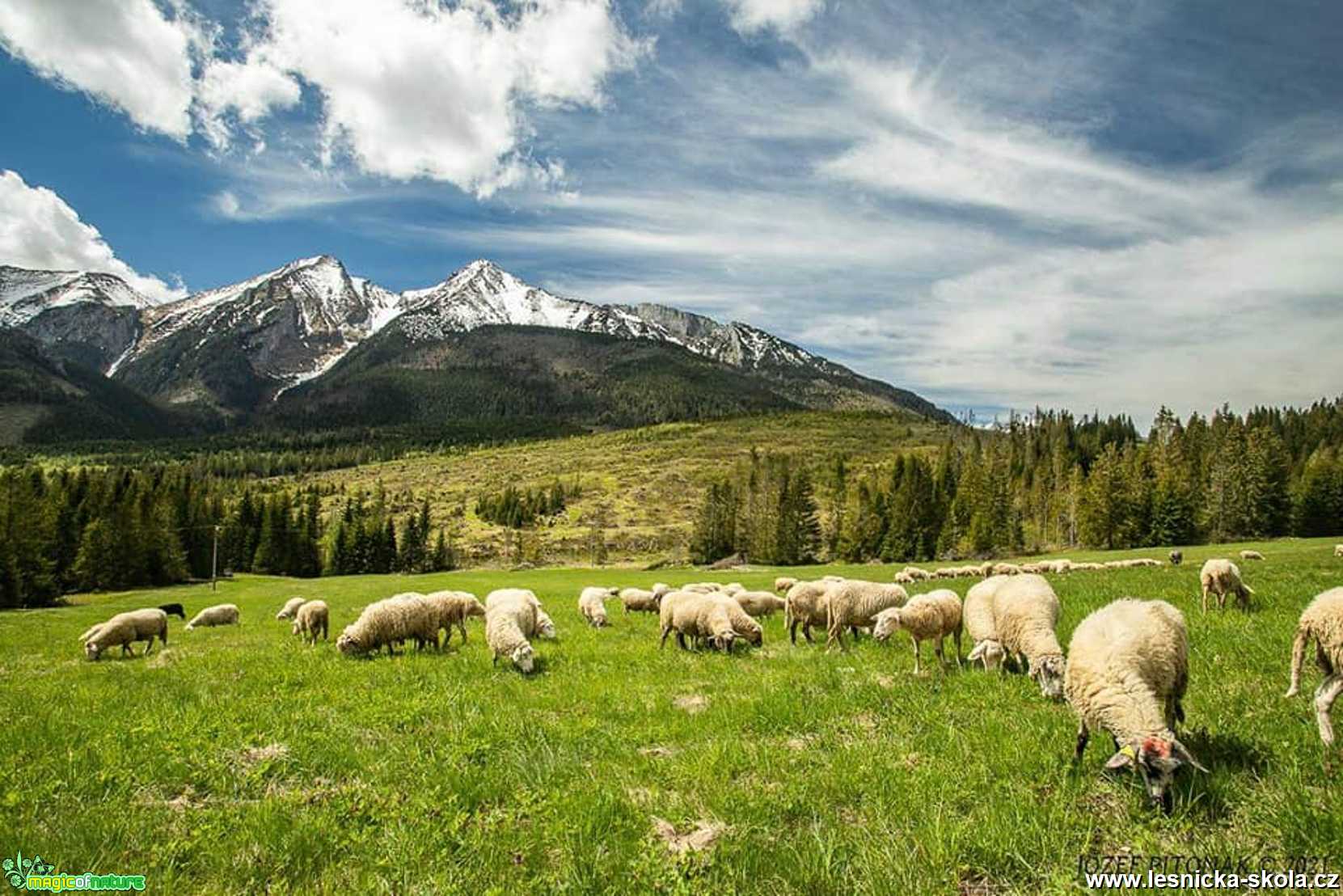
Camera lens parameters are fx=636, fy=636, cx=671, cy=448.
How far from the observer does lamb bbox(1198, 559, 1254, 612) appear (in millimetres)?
20719

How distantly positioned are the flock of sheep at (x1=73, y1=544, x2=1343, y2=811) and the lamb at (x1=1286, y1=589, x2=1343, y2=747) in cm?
2

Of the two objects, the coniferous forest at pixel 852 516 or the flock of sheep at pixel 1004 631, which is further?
the coniferous forest at pixel 852 516

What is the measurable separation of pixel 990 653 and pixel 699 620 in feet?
28.3

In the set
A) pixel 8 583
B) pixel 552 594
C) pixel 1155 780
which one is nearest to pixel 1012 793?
pixel 1155 780

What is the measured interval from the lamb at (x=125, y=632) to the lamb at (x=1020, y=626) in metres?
27.5

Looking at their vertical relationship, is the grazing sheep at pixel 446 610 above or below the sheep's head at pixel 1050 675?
below

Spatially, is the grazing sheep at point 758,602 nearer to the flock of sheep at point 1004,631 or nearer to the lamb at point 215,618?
the flock of sheep at point 1004,631

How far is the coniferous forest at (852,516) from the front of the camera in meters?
79.6

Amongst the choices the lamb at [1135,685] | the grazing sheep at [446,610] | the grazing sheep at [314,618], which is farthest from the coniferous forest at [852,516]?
the lamb at [1135,685]

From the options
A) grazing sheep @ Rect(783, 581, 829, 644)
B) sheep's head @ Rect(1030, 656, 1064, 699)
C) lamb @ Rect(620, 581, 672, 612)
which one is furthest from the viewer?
lamb @ Rect(620, 581, 672, 612)

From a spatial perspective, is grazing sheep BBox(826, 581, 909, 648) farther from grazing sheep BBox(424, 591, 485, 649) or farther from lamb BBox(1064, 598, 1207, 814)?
grazing sheep BBox(424, 591, 485, 649)

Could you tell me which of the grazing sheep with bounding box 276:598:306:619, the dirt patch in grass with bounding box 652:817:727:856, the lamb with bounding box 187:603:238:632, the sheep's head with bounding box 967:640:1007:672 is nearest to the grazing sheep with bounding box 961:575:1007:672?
the sheep's head with bounding box 967:640:1007:672

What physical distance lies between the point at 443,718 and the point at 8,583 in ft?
279

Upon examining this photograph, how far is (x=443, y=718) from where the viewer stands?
11.2 metres
